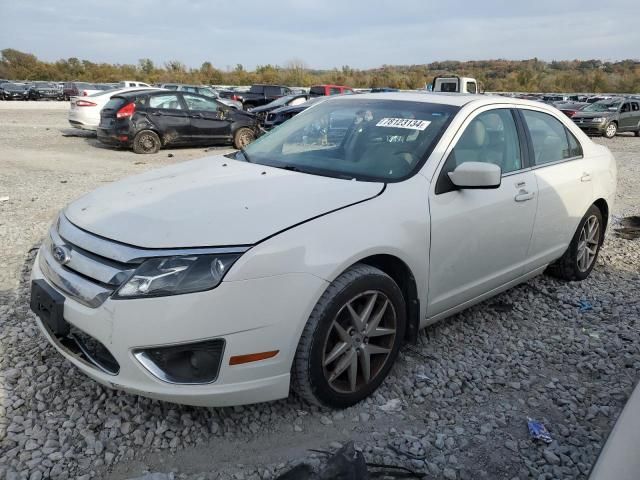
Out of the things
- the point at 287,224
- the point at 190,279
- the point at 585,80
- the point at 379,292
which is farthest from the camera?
the point at 585,80

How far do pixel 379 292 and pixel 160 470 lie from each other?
1.33 meters

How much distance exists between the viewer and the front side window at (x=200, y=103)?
13071mm

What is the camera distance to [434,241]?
2.95 meters

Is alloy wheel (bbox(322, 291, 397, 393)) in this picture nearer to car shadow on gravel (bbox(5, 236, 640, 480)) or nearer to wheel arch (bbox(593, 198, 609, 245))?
car shadow on gravel (bbox(5, 236, 640, 480))

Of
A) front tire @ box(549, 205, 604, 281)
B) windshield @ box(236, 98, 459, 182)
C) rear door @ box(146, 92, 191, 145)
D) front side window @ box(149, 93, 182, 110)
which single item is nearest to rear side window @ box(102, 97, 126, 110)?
rear door @ box(146, 92, 191, 145)

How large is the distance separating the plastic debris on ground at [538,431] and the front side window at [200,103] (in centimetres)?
1193

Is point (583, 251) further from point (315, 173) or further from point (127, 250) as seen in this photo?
point (127, 250)

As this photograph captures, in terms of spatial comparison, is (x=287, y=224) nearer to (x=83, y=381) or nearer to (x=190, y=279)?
(x=190, y=279)

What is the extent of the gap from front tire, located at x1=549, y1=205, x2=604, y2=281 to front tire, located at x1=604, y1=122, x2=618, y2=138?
19483mm

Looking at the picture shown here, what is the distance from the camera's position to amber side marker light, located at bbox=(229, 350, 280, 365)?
227 cm

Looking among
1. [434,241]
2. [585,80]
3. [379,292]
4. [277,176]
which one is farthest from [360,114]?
[585,80]

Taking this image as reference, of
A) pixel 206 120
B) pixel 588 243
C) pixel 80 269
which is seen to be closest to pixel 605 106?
pixel 206 120

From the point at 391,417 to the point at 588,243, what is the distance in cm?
299

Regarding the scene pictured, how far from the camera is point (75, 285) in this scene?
7.84ft
